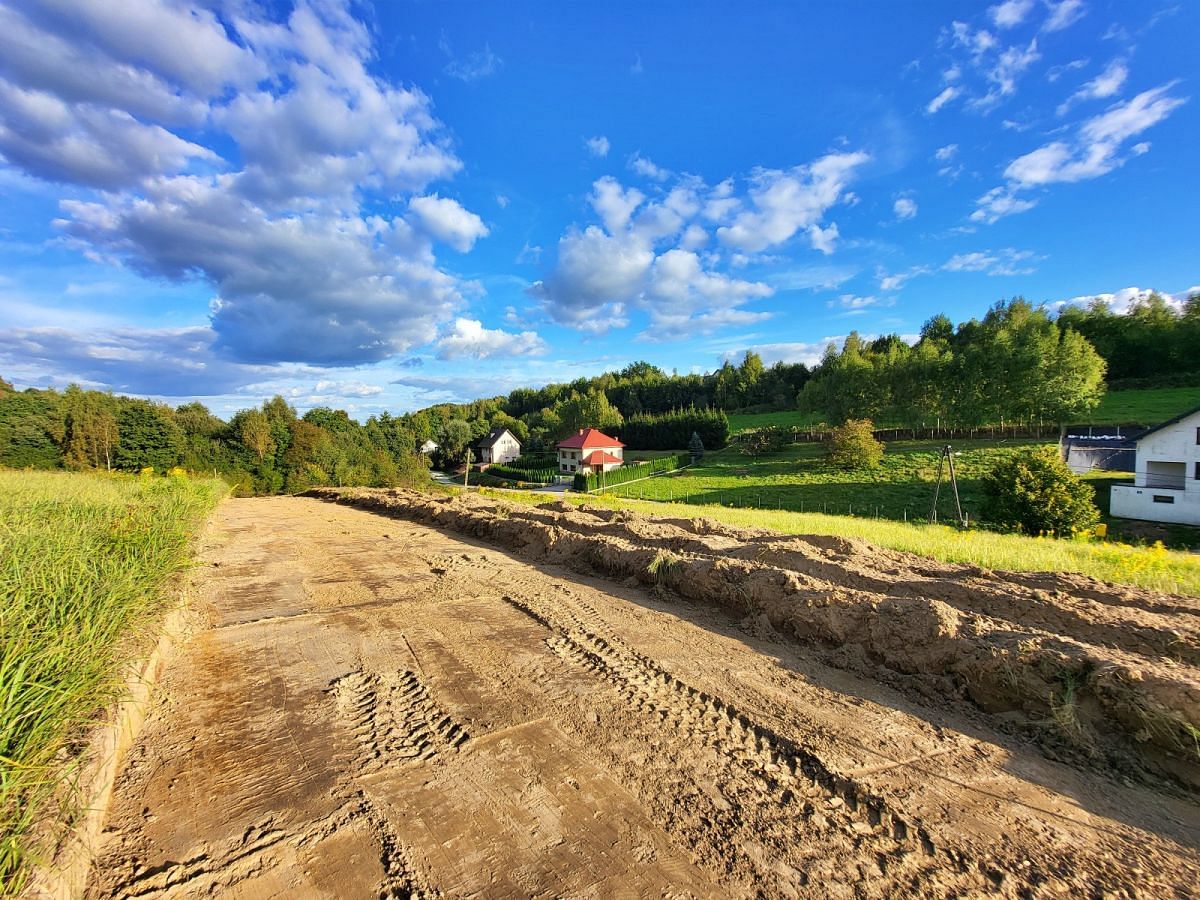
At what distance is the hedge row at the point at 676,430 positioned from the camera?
219ft

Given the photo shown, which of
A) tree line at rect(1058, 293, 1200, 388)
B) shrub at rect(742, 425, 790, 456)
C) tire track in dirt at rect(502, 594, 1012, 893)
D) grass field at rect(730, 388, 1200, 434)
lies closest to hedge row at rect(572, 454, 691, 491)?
shrub at rect(742, 425, 790, 456)

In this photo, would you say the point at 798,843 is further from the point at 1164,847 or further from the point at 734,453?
the point at 734,453

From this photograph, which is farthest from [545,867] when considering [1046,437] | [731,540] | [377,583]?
[1046,437]

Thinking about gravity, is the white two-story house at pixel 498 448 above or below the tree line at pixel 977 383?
below

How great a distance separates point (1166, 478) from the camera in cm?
2498

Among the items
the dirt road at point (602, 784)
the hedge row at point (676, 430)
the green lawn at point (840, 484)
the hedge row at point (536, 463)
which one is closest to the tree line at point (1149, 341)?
the green lawn at point (840, 484)

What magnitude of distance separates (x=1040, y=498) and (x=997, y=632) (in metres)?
19.8

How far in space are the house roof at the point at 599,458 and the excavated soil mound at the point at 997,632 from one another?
45.8 metres

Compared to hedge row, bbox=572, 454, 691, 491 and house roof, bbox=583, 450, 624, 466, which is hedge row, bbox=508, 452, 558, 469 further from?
hedge row, bbox=572, 454, 691, 491

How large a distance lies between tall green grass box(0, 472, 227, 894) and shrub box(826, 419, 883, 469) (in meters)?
43.1

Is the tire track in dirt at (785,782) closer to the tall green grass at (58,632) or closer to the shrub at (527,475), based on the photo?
the tall green grass at (58,632)

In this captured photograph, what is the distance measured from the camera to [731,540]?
9844mm

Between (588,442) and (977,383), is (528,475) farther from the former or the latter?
(977,383)

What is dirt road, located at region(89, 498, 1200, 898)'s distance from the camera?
96.3 inches
